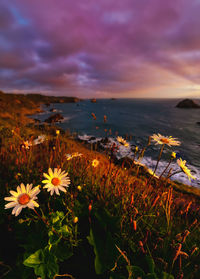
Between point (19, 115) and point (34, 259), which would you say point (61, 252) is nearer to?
point (34, 259)

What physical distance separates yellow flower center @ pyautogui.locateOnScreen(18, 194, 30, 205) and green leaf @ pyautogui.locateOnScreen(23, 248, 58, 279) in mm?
454

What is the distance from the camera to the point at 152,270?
1.15 m

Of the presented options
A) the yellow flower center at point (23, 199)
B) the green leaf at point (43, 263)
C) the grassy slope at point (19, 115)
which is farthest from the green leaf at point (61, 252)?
the grassy slope at point (19, 115)

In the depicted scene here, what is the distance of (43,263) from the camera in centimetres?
116

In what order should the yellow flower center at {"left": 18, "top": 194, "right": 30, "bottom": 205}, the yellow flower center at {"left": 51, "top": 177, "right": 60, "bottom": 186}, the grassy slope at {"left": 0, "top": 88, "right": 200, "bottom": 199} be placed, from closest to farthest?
1. the yellow flower center at {"left": 18, "top": 194, "right": 30, "bottom": 205}
2. the yellow flower center at {"left": 51, "top": 177, "right": 60, "bottom": 186}
3. the grassy slope at {"left": 0, "top": 88, "right": 200, "bottom": 199}

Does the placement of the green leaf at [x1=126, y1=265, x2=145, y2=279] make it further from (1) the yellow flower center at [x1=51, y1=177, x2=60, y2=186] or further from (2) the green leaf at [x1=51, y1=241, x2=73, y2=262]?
(1) the yellow flower center at [x1=51, y1=177, x2=60, y2=186]

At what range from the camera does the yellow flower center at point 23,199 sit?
119cm

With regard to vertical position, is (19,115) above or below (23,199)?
below

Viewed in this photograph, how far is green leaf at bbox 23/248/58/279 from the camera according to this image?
1105 mm

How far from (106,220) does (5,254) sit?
3.82ft

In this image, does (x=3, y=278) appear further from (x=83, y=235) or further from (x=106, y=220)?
(x=106, y=220)

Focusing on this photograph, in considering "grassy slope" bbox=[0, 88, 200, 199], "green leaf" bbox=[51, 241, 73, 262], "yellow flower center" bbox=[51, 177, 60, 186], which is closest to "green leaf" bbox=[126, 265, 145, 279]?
"green leaf" bbox=[51, 241, 73, 262]

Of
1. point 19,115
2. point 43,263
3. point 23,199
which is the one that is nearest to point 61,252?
point 43,263

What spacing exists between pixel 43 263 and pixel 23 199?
579mm
